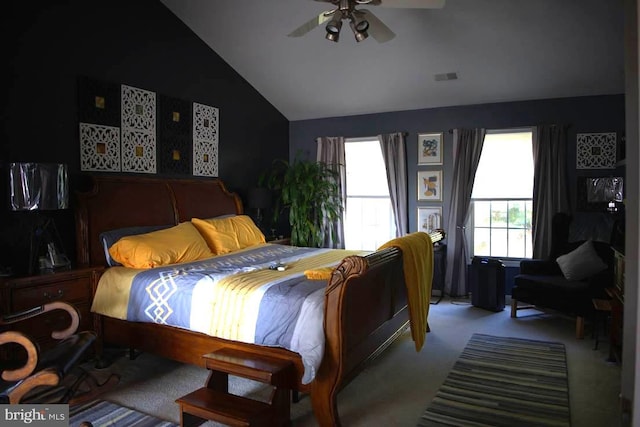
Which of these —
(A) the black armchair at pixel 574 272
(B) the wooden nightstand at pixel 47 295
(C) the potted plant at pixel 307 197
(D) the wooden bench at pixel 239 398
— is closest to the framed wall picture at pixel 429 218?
(C) the potted plant at pixel 307 197

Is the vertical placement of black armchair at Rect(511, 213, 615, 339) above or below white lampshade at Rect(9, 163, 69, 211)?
below

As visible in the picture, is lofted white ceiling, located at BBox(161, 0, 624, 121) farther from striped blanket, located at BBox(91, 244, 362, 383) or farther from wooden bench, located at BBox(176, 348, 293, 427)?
wooden bench, located at BBox(176, 348, 293, 427)

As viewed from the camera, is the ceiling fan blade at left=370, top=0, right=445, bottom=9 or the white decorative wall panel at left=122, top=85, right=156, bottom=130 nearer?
the ceiling fan blade at left=370, top=0, right=445, bottom=9

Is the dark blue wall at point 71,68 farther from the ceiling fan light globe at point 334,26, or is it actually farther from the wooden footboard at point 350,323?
the wooden footboard at point 350,323

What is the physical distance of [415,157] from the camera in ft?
19.4

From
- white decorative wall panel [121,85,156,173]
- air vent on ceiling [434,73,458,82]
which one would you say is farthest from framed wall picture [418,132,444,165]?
white decorative wall panel [121,85,156,173]

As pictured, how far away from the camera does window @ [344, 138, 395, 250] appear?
6.25m

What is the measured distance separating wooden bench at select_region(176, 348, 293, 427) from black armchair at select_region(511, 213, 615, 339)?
9.73ft

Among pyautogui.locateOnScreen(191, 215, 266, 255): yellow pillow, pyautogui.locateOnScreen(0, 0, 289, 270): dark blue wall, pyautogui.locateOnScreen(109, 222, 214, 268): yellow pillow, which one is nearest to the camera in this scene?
pyautogui.locateOnScreen(0, 0, 289, 270): dark blue wall

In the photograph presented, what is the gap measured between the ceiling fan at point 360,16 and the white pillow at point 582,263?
9.53 ft

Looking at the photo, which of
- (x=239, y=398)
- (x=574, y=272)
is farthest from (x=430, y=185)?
(x=239, y=398)

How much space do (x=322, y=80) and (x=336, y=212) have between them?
5.78 feet

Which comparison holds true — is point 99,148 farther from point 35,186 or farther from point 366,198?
point 366,198

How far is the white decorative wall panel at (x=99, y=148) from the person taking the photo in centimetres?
386
